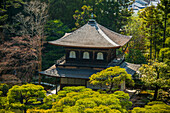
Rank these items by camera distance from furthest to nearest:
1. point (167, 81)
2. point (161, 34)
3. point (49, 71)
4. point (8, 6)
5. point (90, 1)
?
point (90, 1)
point (8, 6)
point (161, 34)
point (49, 71)
point (167, 81)

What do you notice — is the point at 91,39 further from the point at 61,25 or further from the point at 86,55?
the point at 61,25

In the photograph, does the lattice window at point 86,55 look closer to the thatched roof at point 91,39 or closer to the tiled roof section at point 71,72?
the thatched roof at point 91,39

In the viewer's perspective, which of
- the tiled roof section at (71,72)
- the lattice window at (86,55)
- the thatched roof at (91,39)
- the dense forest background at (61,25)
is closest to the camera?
the tiled roof section at (71,72)

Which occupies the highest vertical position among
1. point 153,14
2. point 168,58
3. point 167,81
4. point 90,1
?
point 90,1

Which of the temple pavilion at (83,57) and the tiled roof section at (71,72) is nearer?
the tiled roof section at (71,72)

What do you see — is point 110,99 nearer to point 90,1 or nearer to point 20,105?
point 20,105

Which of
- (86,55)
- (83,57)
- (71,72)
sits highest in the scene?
(86,55)

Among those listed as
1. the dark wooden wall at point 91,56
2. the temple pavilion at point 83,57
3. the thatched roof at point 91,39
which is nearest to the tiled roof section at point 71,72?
the temple pavilion at point 83,57

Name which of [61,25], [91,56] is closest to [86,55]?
[91,56]

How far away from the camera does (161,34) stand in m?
32.1

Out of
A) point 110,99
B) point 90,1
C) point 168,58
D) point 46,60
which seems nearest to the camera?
point 110,99

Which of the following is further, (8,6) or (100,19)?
(100,19)

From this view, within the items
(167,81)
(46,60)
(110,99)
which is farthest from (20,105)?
(46,60)

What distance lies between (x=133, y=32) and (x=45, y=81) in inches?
717
